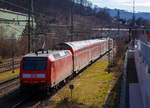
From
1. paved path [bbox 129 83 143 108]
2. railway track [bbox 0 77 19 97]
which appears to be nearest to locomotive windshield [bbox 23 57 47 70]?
railway track [bbox 0 77 19 97]

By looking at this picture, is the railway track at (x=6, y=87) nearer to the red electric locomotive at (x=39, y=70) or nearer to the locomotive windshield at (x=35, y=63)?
the red electric locomotive at (x=39, y=70)

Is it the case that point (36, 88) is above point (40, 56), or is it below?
below

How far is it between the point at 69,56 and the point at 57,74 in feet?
12.5

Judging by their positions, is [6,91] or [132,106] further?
[6,91]

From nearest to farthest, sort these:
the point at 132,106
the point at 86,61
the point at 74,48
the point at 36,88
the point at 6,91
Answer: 1. the point at 132,106
2. the point at 36,88
3. the point at 6,91
4. the point at 74,48
5. the point at 86,61

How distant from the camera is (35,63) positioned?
14.9 meters

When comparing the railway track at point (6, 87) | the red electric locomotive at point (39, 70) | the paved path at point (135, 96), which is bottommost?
the railway track at point (6, 87)

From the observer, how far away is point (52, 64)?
49.9 feet

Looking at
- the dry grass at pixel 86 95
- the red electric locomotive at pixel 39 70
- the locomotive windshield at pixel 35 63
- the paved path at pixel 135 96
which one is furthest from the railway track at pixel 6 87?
the paved path at pixel 135 96

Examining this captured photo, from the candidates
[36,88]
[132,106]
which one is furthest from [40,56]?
[132,106]

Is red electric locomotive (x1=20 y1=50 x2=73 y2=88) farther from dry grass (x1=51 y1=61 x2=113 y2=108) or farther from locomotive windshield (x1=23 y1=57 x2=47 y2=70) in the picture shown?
dry grass (x1=51 y1=61 x2=113 y2=108)

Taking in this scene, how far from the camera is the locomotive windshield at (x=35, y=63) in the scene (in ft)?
48.7

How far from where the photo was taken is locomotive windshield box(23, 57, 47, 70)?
48.7ft

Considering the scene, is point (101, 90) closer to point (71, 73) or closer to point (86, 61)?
point (71, 73)
